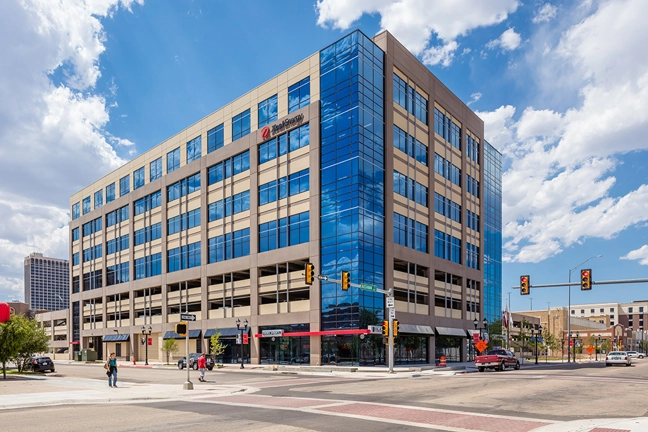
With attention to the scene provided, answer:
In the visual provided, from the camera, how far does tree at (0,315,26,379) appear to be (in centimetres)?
3578

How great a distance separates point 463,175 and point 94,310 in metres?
63.8

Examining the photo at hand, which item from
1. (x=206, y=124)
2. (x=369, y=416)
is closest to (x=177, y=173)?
(x=206, y=124)

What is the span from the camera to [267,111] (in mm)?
59625

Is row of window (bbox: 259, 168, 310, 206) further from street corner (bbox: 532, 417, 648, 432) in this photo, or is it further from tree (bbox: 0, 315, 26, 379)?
street corner (bbox: 532, 417, 648, 432)

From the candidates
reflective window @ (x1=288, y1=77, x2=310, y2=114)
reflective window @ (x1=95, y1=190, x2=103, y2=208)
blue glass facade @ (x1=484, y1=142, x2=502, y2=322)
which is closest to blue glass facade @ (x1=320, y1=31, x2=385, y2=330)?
reflective window @ (x1=288, y1=77, x2=310, y2=114)

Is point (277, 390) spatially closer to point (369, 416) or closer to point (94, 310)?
point (369, 416)

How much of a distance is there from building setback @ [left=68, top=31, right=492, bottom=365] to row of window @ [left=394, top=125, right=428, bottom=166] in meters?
0.22

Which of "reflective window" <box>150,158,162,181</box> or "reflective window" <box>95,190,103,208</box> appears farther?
"reflective window" <box>95,190,103,208</box>

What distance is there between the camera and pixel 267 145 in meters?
58.9

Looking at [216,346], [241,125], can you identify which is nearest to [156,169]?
[241,125]

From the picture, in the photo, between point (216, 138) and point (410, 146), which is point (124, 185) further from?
point (410, 146)

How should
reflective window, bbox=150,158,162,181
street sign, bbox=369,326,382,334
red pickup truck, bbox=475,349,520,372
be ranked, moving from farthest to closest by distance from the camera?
reflective window, bbox=150,158,162,181 < street sign, bbox=369,326,382,334 < red pickup truck, bbox=475,349,520,372

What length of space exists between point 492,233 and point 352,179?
4390 centimetres

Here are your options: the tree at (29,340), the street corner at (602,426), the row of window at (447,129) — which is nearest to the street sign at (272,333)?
the tree at (29,340)
